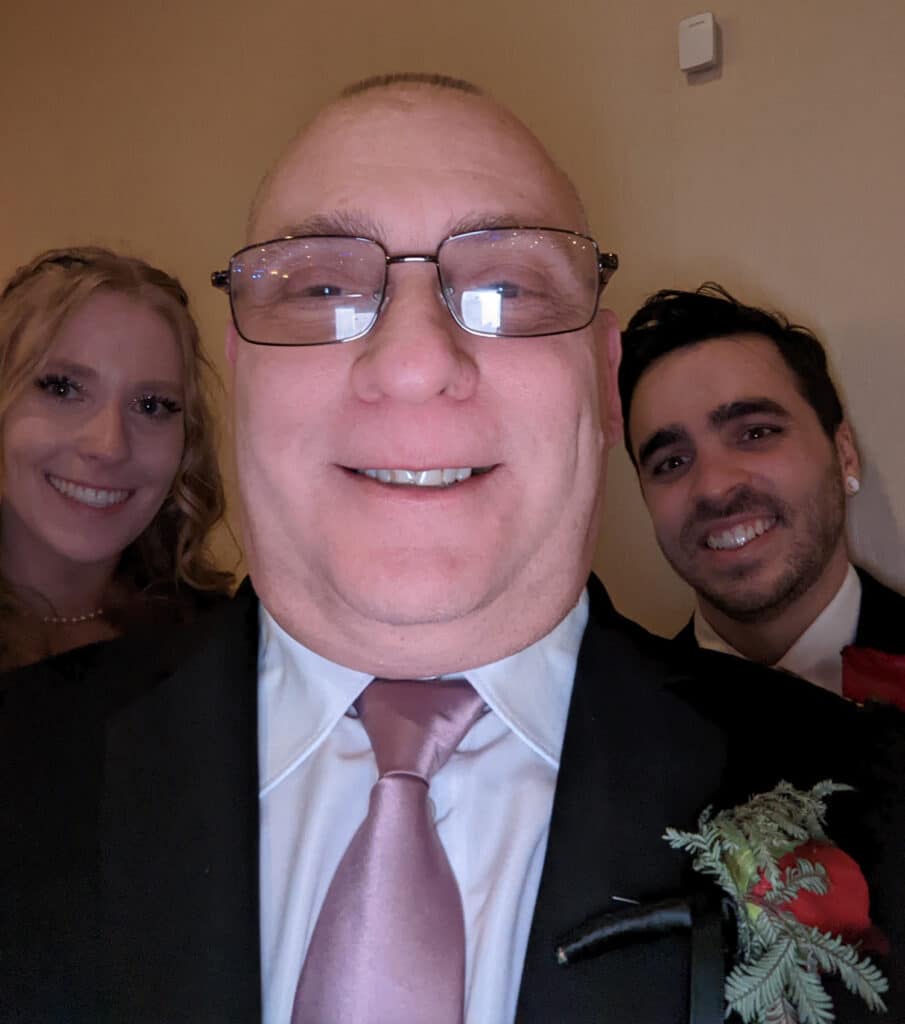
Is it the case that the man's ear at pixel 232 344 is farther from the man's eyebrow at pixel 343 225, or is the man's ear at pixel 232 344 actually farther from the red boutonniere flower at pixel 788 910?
the red boutonniere flower at pixel 788 910

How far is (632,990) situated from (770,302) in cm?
132

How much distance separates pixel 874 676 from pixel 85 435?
1358 millimetres

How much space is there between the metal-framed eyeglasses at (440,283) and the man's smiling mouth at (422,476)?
12 cm

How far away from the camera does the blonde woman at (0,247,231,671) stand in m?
1.47

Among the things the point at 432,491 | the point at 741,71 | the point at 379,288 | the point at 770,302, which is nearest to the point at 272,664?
the point at 432,491

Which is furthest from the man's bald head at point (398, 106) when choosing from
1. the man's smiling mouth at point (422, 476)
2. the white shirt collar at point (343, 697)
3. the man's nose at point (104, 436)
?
the man's nose at point (104, 436)

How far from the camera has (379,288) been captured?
753mm

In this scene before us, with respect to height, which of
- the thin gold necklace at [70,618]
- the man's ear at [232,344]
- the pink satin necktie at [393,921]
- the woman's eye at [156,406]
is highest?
the woman's eye at [156,406]

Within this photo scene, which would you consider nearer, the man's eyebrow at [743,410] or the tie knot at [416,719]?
the tie knot at [416,719]

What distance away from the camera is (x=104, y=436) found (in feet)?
4.80

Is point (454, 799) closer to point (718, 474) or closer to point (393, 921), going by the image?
point (393, 921)

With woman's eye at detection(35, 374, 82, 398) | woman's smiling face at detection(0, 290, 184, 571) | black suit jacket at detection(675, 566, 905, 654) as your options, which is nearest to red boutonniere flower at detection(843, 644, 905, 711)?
black suit jacket at detection(675, 566, 905, 654)

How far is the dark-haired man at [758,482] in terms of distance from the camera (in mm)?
1469

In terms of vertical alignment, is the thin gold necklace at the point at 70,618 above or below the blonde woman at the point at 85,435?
below
